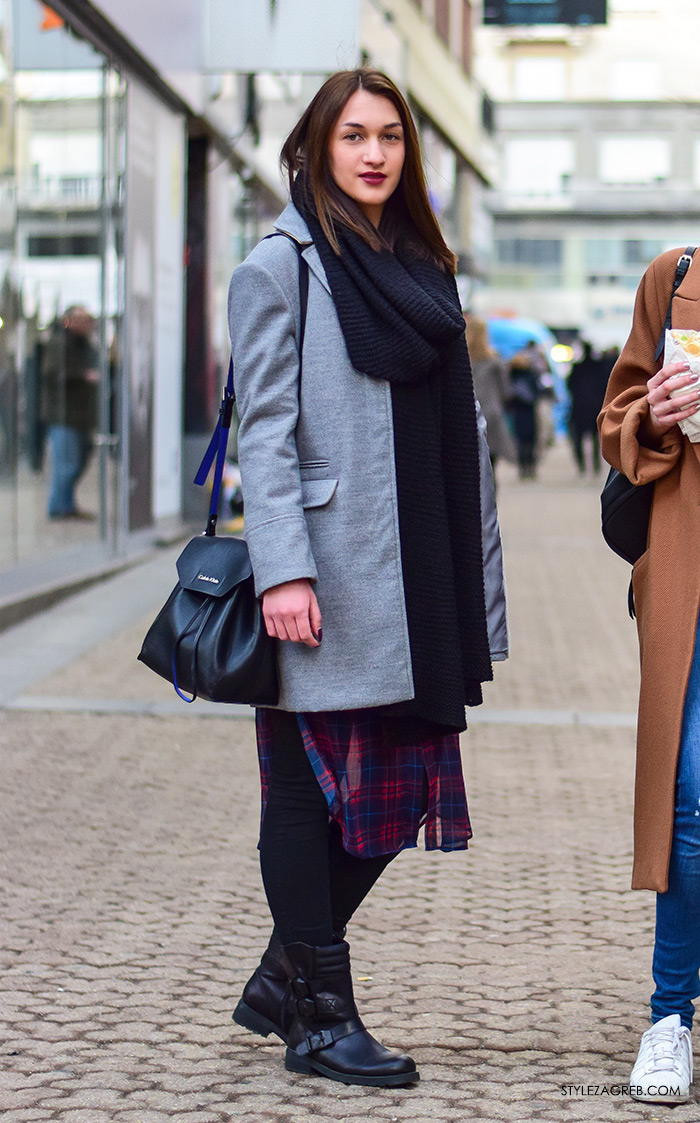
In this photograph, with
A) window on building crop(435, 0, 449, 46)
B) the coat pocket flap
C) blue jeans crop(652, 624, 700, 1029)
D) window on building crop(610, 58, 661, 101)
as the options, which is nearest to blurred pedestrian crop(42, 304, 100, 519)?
the coat pocket flap

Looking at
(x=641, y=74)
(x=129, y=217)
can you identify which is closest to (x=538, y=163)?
(x=641, y=74)

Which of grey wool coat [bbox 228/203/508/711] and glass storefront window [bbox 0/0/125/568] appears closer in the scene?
grey wool coat [bbox 228/203/508/711]

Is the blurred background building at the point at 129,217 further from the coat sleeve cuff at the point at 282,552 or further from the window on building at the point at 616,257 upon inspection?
the window on building at the point at 616,257

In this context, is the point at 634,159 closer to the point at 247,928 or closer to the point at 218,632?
the point at 247,928

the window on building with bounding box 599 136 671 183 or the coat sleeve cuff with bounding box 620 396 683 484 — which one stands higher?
the window on building with bounding box 599 136 671 183

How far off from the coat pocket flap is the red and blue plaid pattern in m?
0.39

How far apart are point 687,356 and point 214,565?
2.99 ft

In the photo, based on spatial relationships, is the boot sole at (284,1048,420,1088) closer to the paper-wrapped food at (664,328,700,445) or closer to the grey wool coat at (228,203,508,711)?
the grey wool coat at (228,203,508,711)

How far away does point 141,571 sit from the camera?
11.4 m

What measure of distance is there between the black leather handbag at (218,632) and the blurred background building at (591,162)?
57417 millimetres

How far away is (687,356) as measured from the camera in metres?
3.01

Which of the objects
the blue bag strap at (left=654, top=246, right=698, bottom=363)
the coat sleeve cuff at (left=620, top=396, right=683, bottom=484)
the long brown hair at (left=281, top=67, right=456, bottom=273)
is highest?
the long brown hair at (left=281, top=67, right=456, bottom=273)

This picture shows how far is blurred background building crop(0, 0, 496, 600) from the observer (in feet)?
31.2

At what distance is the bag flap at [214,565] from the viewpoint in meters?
3.05
